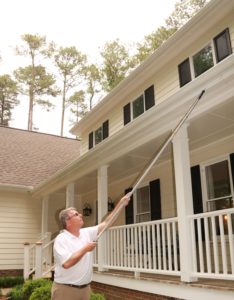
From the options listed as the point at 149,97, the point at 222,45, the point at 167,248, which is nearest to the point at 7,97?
the point at 149,97

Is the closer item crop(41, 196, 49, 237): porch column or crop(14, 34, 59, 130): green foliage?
crop(41, 196, 49, 237): porch column

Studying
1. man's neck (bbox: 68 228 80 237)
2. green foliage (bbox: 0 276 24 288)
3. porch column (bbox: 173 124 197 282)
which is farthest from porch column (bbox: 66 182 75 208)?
man's neck (bbox: 68 228 80 237)

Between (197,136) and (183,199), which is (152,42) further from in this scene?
(183,199)

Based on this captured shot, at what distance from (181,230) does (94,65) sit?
74.8 ft

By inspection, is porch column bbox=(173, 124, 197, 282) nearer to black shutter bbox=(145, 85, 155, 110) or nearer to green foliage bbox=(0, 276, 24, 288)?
black shutter bbox=(145, 85, 155, 110)

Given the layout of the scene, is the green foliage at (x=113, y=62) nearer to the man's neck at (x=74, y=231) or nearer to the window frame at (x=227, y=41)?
the window frame at (x=227, y=41)

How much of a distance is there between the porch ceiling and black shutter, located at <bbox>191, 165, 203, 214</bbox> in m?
0.53

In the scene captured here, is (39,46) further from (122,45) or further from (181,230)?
(181,230)

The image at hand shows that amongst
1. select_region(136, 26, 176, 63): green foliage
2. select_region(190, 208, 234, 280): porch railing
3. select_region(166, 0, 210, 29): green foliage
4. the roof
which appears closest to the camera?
select_region(190, 208, 234, 280): porch railing

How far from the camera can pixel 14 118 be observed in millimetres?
34938

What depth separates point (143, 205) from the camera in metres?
10.2

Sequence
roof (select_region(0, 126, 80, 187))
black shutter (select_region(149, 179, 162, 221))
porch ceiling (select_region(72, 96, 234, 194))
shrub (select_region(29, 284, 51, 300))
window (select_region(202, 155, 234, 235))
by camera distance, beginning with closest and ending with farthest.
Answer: porch ceiling (select_region(72, 96, 234, 194))
shrub (select_region(29, 284, 51, 300))
window (select_region(202, 155, 234, 235))
black shutter (select_region(149, 179, 162, 221))
roof (select_region(0, 126, 80, 187))

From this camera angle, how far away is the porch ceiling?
572 centimetres

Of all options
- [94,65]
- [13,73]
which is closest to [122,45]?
[94,65]
